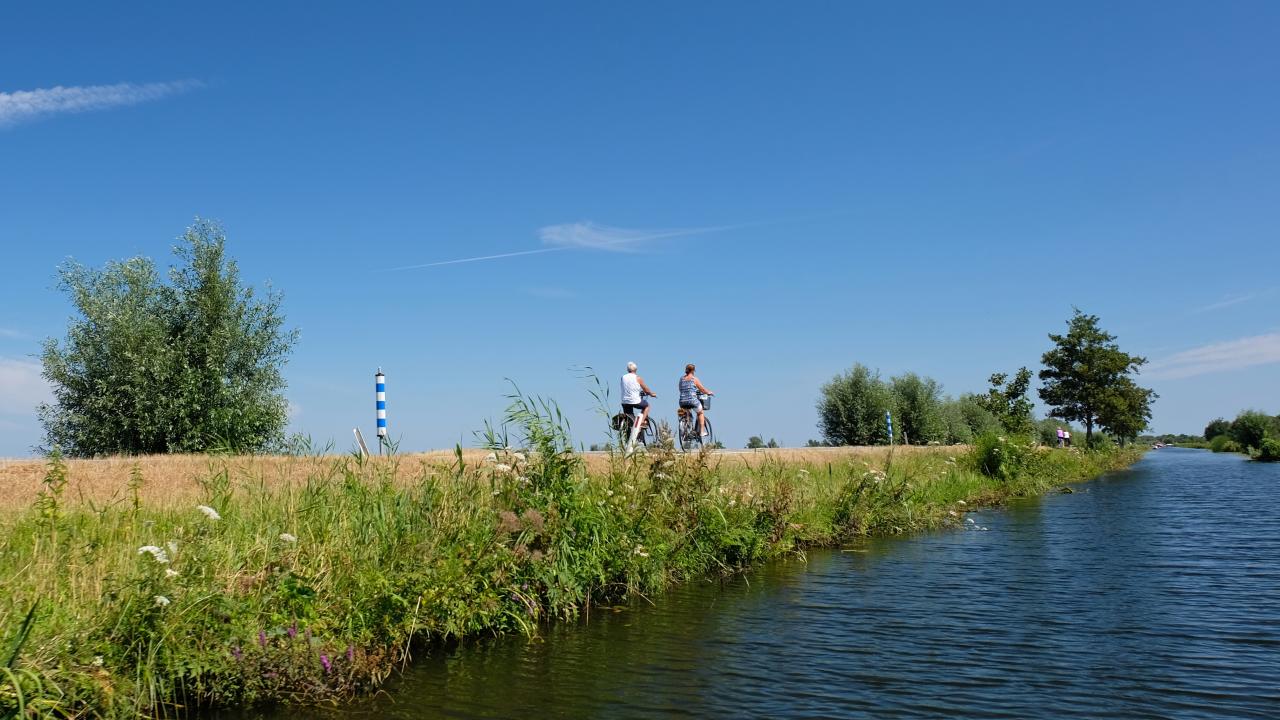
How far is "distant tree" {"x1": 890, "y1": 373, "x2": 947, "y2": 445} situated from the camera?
1857 inches

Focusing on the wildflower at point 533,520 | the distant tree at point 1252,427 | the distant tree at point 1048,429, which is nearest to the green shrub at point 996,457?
the wildflower at point 533,520

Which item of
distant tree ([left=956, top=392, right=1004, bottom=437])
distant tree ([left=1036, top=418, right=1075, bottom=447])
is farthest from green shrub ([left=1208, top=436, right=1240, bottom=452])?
distant tree ([left=956, top=392, right=1004, bottom=437])

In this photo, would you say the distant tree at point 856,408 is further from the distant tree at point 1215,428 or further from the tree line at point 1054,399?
the distant tree at point 1215,428

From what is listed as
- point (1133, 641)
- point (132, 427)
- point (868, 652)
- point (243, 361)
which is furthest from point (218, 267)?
point (1133, 641)

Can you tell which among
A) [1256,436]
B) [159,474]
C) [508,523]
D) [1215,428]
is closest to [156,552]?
[508,523]

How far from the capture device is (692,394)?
21.2m

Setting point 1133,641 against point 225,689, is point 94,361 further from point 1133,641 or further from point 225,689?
point 1133,641

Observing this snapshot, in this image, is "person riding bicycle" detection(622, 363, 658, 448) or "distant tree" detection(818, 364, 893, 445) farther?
"distant tree" detection(818, 364, 893, 445)

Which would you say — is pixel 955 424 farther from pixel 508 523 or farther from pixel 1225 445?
pixel 1225 445

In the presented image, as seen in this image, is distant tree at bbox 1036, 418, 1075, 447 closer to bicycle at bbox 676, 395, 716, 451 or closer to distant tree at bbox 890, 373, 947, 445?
distant tree at bbox 890, 373, 947, 445

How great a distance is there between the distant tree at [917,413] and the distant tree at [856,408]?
57.5 inches

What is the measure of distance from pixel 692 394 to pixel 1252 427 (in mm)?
78232

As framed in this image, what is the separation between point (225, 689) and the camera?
21.1 ft

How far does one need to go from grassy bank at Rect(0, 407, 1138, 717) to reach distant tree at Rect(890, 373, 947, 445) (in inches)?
1406
